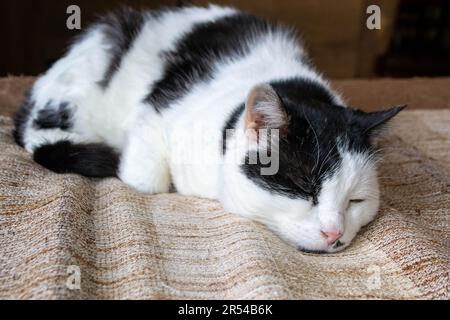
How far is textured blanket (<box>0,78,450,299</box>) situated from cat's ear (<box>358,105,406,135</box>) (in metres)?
0.18

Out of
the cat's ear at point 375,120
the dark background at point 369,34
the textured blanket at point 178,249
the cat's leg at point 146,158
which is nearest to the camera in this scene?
the textured blanket at point 178,249

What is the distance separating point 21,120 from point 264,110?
82 cm

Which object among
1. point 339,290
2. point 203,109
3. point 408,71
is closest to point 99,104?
point 203,109

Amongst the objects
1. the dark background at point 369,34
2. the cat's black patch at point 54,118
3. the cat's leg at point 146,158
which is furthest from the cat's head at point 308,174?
the dark background at point 369,34

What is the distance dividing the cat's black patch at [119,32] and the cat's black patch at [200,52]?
141 mm

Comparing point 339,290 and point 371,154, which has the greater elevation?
point 371,154

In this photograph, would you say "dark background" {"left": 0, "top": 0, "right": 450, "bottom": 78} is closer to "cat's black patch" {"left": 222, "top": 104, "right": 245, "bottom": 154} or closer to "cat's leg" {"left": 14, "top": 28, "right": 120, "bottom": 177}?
"cat's leg" {"left": 14, "top": 28, "right": 120, "bottom": 177}

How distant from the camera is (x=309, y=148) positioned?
93cm

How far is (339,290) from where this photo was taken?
Result: 79 centimetres

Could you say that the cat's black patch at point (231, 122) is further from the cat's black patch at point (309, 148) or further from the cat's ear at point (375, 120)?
the cat's ear at point (375, 120)

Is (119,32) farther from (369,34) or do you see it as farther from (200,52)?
(369,34)

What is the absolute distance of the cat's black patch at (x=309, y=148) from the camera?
90 cm
